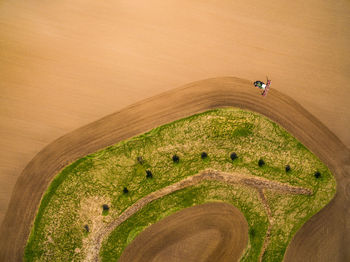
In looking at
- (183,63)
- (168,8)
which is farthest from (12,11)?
(183,63)

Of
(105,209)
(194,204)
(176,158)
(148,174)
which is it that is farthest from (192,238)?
(105,209)

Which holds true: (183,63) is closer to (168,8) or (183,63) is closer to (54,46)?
(168,8)

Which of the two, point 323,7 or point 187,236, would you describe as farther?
point 323,7

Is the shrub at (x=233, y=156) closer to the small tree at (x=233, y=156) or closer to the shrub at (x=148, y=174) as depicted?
the small tree at (x=233, y=156)

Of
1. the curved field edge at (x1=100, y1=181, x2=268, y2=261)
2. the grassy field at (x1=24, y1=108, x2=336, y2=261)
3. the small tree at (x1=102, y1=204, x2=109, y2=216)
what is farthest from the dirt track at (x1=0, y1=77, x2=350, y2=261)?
the small tree at (x1=102, y1=204, x2=109, y2=216)

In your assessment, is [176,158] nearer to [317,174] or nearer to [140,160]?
[140,160]

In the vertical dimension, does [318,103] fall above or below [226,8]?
below

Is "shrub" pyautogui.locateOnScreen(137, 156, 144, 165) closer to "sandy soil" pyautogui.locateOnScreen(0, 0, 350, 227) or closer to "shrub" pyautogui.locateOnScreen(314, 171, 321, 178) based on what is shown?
"sandy soil" pyautogui.locateOnScreen(0, 0, 350, 227)
